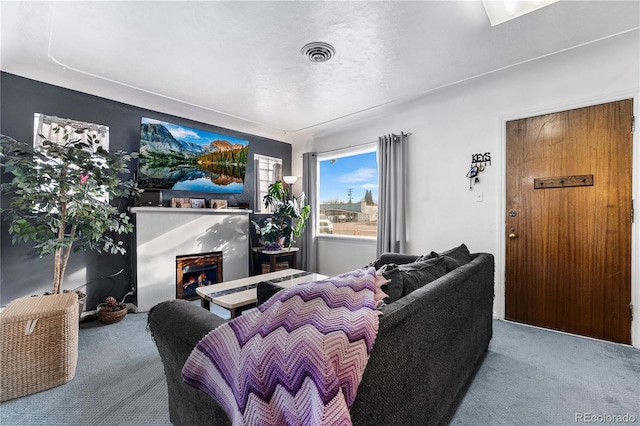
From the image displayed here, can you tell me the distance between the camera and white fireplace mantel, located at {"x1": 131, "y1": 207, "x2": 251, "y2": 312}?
3.20 meters

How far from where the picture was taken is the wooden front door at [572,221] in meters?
2.38

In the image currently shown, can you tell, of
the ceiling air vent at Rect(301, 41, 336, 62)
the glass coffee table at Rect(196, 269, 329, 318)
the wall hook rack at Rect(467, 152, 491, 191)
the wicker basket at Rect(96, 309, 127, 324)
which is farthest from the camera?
the wall hook rack at Rect(467, 152, 491, 191)

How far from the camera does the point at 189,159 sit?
3666mm

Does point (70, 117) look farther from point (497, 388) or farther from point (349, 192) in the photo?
point (497, 388)

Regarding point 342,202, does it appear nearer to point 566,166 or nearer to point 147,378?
point 566,166

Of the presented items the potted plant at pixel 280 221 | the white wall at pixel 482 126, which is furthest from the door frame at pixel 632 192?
the potted plant at pixel 280 221

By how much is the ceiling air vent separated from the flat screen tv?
1999mm

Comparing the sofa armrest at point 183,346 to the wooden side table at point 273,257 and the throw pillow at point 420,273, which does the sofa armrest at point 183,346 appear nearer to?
the throw pillow at point 420,273

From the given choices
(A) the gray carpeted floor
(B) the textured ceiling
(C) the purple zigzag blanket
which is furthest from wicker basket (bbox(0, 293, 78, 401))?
(B) the textured ceiling

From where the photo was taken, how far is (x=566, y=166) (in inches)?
102

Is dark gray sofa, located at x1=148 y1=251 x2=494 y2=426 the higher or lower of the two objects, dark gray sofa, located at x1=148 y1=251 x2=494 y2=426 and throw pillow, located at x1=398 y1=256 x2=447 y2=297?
the lower

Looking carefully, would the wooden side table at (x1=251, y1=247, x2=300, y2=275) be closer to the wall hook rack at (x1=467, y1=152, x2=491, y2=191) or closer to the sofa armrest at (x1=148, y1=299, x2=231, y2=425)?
the wall hook rack at (x1=467, y1=152, x2=491, y2=191)

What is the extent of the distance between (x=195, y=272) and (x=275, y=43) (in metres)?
2.81

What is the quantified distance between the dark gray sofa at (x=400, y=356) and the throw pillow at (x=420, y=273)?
0.08m
